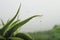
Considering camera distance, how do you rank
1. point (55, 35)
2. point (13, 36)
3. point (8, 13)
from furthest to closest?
point (8, 13)
point (55, 35)
point (13, 36)

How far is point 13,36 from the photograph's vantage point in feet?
1.89

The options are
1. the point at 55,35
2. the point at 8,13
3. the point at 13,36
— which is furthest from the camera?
the point at 8,13

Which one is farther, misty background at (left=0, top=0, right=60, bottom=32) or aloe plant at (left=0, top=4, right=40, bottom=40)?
misty background at (left=0, top=0, right=60, bottom=32)

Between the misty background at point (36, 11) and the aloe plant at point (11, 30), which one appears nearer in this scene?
the aloe plant at point (11, 30)

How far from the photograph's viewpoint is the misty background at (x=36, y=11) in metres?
1.03

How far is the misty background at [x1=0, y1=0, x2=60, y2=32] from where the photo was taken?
3.37 feet

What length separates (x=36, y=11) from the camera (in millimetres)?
1036

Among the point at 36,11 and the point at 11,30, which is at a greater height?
the point at 36,11

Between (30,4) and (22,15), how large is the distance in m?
0.10

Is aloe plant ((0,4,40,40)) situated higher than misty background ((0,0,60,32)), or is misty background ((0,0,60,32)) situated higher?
misty background ((0,0,60,32))

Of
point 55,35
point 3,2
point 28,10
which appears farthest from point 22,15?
point 55,35

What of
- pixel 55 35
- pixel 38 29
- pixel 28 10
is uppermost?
pixel 28 10

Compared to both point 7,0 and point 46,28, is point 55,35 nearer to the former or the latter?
point 46,28

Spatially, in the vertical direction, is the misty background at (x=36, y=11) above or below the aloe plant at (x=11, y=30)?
above
